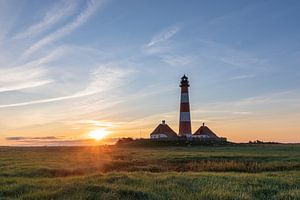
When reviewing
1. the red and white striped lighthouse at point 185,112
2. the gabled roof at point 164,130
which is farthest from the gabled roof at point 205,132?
the red and white striped lighthouse at point 185,112

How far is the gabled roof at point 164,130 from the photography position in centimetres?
8112

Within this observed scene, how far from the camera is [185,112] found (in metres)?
72.3

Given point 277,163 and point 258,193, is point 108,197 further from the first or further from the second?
point 277,163

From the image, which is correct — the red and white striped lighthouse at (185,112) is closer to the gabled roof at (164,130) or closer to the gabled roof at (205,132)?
the gabled roof at (164,130)

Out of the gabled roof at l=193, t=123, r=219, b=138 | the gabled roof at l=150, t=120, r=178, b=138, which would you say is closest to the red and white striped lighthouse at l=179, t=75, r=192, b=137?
the gabled roof at l=150, t=120, r=178, b=138

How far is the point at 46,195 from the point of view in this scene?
1580 cm

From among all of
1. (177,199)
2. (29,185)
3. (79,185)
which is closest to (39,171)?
(29,185)

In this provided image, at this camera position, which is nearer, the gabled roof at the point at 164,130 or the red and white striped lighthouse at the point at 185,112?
the red and white striped lighthouse at the point at 185,112

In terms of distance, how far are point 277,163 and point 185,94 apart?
41287mm

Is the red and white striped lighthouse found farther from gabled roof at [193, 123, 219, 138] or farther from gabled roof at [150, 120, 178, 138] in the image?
gabled roof at [193, 123, 219, 138]

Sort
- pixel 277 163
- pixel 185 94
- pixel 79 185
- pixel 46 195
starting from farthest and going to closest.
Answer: pixel 185 94 → pixel 277 163 → pixel 79 185 → pixel 46 195

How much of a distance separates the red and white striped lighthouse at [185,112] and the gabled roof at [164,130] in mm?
5578

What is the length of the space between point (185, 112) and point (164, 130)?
37.1ft

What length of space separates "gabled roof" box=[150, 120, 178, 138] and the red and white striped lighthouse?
558 cm
